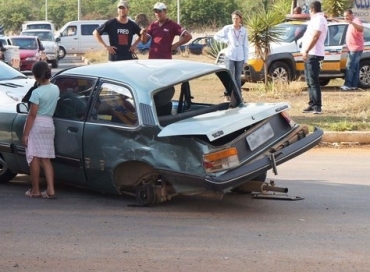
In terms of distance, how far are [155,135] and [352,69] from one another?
11.7 meters

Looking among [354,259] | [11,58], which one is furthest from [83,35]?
[354,259]

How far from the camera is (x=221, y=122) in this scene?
797 centimetres

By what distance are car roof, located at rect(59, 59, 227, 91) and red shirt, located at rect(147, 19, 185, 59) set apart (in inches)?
147

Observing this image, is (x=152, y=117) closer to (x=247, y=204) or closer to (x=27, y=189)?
(x=247, y=204)

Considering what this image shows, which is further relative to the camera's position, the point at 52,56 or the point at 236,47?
the point at 52,56

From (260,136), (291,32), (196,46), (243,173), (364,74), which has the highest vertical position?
Answer: (291,32)

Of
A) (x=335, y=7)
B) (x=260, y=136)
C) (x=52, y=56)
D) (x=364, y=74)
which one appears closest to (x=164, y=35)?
(x=260, y=136)

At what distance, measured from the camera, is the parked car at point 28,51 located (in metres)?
30.3

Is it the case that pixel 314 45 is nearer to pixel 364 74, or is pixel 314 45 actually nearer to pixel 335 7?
pixel 364 74

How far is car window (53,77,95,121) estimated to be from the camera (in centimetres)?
871

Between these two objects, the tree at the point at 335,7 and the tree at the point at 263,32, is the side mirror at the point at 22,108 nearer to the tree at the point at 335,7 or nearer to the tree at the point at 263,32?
the tree at the point at 263,32

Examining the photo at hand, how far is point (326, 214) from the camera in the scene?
26.5 feet

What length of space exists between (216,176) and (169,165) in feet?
1.69

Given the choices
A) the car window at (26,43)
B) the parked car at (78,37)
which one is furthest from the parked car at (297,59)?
the parked car at (78,37)
